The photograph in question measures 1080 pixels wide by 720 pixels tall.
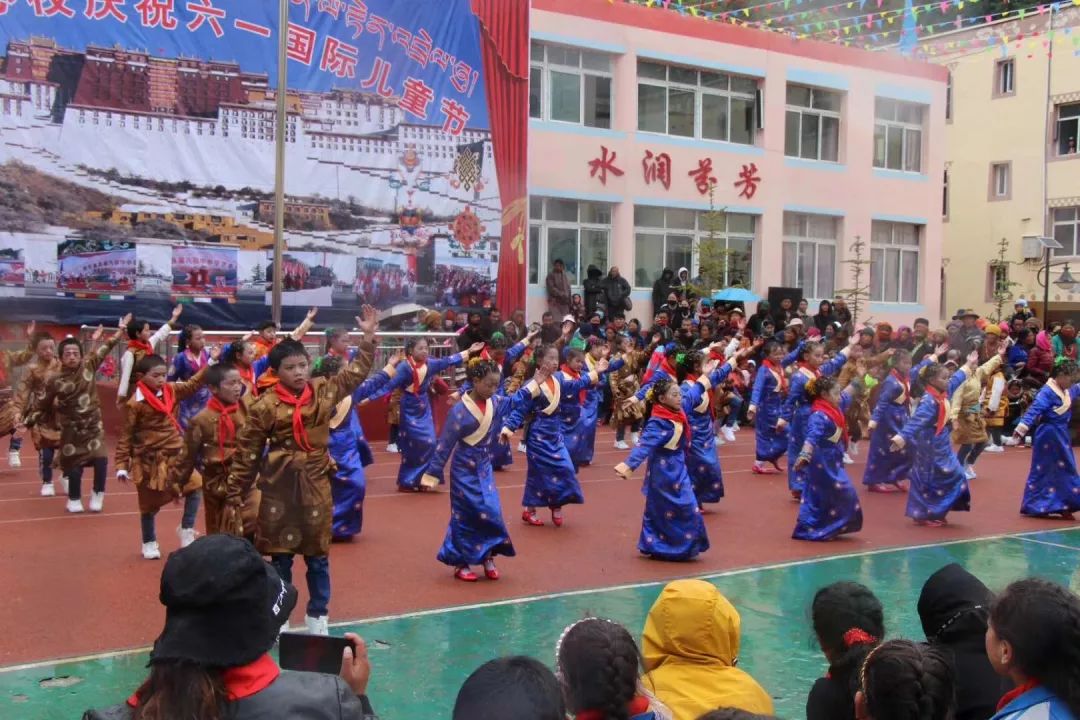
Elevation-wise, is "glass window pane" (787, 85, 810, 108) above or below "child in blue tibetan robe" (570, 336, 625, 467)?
above

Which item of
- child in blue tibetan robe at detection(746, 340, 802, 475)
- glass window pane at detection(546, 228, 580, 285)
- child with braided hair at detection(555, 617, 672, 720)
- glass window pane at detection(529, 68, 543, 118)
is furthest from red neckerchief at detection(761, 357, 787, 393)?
child with braided hair at detection(555, 617, 672, 720)

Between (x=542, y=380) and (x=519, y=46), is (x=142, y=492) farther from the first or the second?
(x=519, y=46)

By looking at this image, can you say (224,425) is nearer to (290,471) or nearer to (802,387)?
(290,471)

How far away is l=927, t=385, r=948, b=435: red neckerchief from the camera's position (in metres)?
10.7

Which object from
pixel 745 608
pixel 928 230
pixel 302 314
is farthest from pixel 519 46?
pixel 745 608

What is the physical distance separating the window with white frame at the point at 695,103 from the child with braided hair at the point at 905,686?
817 inches

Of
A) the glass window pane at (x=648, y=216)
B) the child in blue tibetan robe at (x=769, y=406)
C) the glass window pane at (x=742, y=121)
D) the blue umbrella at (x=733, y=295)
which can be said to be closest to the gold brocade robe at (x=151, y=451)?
the child in blue tibetan robe at (x=769, y=406)

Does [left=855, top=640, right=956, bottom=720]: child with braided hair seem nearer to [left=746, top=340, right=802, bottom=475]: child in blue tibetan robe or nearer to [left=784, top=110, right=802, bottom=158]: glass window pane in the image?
[left=746, top=340, right=802, bottom=475]: child in blue tibetan robe

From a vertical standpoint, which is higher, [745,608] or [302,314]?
[302,314]

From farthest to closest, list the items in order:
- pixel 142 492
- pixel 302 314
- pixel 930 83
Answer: pixel 930 83, pixel 302 314, pixel 142 492

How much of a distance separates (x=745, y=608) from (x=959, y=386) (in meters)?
6.98

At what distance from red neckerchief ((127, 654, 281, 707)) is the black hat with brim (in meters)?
0.03

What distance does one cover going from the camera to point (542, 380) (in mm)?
10242

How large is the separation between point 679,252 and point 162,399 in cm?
1631
